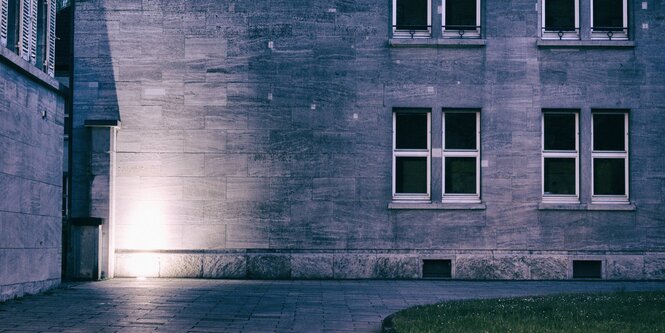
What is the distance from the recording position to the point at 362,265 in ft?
60.9

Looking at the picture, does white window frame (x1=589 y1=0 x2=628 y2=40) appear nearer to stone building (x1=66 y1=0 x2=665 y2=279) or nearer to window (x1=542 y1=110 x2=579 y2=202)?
stone building (x1=66 y1=0 x2=665 y2=279)

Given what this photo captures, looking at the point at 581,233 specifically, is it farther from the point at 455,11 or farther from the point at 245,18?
the point at 245,18

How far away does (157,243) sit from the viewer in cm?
1869

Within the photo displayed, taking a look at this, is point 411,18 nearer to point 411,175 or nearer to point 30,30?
point 411,175

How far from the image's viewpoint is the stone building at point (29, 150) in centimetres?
1311

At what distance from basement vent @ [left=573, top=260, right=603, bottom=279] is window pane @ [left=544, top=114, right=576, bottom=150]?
8.68 feet

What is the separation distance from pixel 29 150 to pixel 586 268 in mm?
12132

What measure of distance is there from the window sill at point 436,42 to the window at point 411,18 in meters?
0.37

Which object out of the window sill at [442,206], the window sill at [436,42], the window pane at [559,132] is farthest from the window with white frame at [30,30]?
the window pane at [559,132]

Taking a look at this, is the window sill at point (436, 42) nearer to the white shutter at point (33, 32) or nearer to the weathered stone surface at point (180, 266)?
the weathered stone surface at point (180, 266)

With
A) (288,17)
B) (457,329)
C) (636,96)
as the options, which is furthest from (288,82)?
(457,329)

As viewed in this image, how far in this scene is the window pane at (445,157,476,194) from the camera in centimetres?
1931

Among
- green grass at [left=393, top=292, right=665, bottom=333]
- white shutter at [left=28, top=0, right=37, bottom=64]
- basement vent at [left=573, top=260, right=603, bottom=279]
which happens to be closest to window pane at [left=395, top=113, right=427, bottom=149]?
basement vent at [left=573, top=260, right=603, bottom=279]

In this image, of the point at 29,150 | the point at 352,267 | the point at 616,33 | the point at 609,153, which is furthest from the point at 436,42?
the point at 29,150
